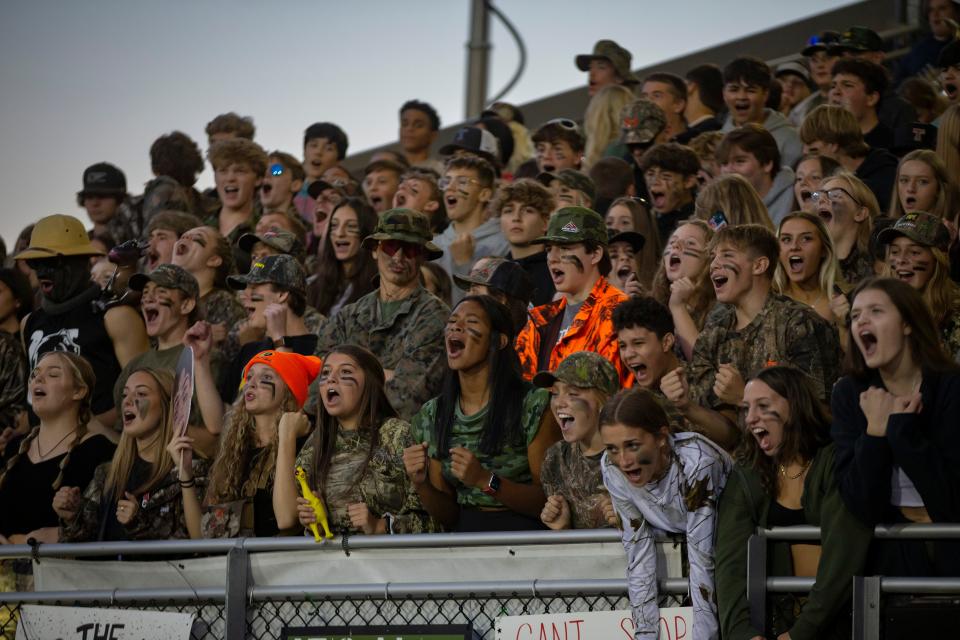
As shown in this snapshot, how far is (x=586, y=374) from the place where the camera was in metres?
7.20

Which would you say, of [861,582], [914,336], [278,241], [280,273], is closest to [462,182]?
[278,241]

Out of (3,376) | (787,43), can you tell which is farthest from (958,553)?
(787,43)

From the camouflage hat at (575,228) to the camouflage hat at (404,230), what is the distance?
97cm

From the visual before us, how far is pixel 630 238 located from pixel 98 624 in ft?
12.6

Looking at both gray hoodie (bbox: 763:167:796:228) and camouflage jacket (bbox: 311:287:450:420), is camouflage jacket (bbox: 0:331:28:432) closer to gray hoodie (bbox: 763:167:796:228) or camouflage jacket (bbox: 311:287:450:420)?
camouflage jacket (bbox: 311:287:450:420)

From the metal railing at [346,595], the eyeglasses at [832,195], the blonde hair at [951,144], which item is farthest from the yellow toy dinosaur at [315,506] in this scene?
the blonde hair at [951,144]

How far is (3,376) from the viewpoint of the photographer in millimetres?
10562

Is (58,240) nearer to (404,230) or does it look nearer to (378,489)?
(404,230)

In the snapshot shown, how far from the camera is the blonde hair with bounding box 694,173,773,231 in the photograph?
8.77m

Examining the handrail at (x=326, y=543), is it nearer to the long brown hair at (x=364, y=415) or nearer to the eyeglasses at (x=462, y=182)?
the long brown hair at (x=364, y=415)

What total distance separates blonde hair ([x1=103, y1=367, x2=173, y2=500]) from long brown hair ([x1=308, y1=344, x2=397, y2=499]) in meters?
1.10

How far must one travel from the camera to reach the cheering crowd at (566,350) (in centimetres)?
620

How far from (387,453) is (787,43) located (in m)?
10.00

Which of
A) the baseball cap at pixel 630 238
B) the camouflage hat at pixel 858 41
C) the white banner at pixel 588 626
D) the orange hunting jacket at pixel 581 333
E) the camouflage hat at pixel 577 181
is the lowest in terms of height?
the white banner at pixel 588 626
